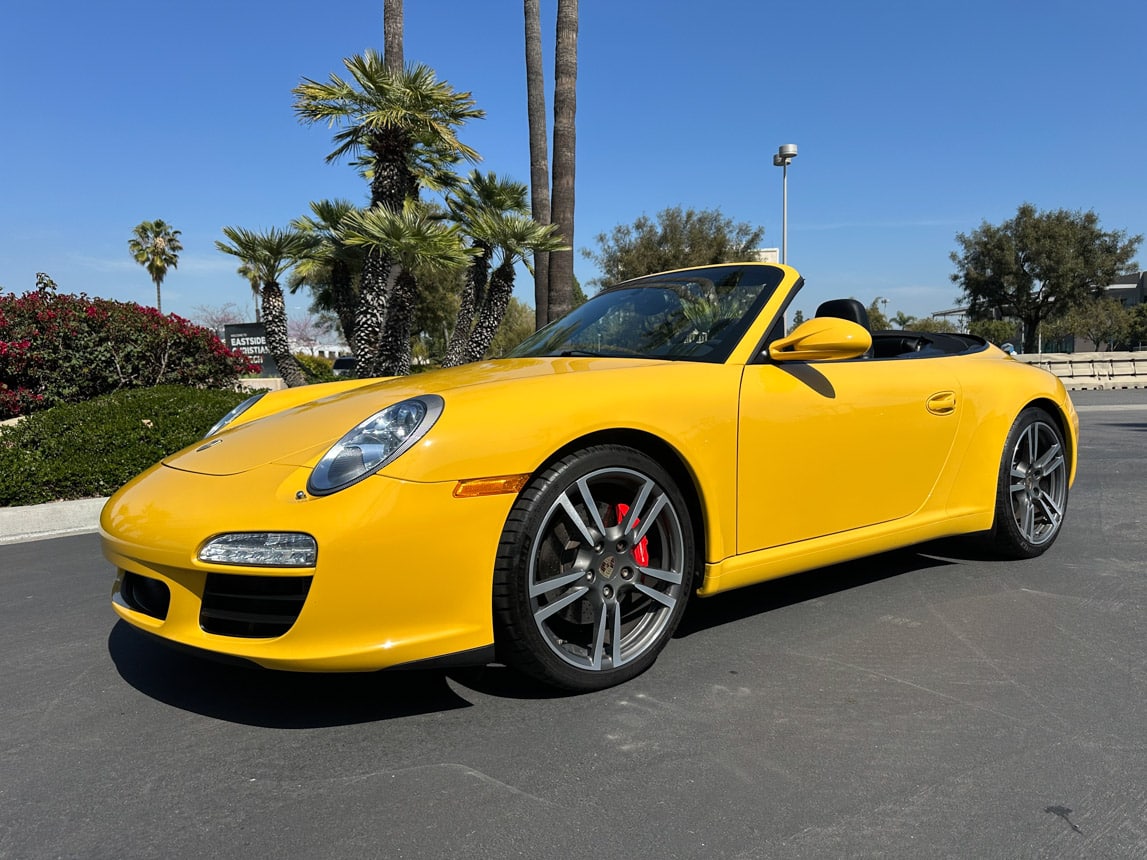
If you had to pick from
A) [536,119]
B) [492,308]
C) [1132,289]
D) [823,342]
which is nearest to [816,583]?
[823,342]

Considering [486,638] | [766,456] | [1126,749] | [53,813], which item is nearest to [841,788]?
[1126,749]

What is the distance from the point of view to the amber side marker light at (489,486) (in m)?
2.18

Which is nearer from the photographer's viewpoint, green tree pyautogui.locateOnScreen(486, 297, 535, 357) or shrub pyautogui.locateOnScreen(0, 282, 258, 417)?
shrub pyautogui.locateOnScreen(0, 282, 258, 417)

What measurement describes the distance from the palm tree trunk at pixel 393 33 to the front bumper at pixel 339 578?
11.5 meters

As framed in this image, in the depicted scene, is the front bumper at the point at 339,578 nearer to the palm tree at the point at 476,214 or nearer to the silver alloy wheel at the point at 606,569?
the silver alloy wheel at the point at 606,569

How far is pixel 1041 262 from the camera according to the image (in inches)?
1398

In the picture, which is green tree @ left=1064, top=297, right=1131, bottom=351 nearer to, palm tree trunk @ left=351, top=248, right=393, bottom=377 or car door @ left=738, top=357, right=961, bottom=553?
palm tree trunk @ left=351, top=248, right=393, bottom=377

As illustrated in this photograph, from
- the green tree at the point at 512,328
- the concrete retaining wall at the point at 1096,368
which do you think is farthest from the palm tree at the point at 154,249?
the concrete retaining wall at the point at 1096,368

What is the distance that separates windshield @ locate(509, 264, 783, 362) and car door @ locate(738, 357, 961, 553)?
26 cm

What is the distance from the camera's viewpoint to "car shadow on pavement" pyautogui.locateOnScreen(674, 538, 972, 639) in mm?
3284

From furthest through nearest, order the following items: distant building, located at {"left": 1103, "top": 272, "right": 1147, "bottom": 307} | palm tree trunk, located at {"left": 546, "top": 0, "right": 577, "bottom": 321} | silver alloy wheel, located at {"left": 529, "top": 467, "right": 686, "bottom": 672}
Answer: distant building, located at {"left": 1103, "top": 272, "right": 1147, "bottom": 307}, palm tree trunk, located at {"left": 546, "top": 0, "right": 577, "bottom": 321}, silver alloy wheel, located at {"left": 529, "top": 467, "right": 686, "bottom": 672}

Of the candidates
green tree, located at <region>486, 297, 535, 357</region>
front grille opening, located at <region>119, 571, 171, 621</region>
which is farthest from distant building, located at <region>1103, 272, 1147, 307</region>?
front grille opening, located at <region>119, 571, 171, 621</region>

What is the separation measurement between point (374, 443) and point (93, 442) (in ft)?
17.1

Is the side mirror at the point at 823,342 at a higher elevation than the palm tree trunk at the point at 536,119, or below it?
below
